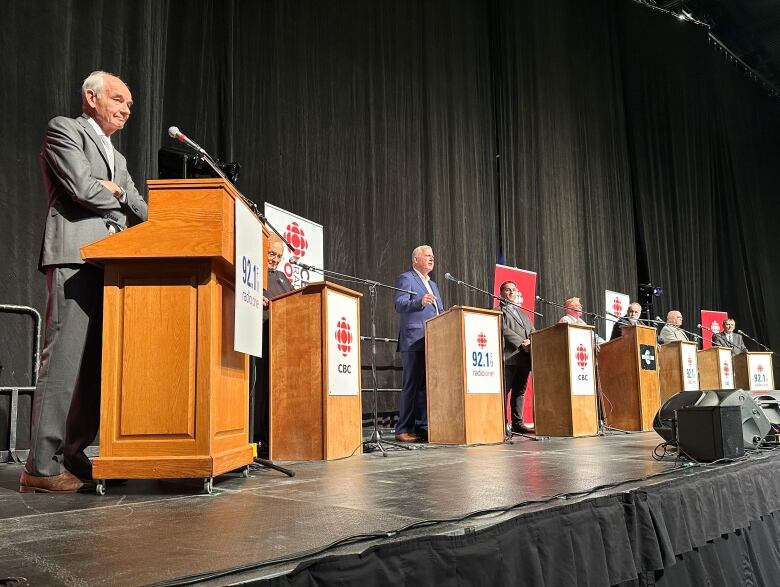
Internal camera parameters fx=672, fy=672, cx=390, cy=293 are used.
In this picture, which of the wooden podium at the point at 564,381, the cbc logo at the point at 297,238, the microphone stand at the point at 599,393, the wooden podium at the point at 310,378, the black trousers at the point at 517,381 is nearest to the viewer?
the wooden podium at the point at 310,378

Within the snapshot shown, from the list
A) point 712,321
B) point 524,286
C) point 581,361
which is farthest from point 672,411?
point 712,321

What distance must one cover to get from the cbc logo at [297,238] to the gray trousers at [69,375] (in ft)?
9.84

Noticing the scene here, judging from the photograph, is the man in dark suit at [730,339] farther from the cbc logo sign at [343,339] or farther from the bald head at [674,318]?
the cbc logo sign at [343,339]

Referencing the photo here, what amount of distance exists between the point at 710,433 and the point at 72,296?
2.48 m

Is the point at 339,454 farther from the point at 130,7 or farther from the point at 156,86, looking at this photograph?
the point at 130,7

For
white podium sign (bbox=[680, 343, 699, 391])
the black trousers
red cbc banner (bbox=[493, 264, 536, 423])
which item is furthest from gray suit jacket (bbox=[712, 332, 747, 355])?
the black trousers

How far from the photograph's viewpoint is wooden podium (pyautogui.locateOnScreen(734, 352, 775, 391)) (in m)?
8.84

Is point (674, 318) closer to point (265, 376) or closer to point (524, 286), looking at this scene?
point (524, 286)

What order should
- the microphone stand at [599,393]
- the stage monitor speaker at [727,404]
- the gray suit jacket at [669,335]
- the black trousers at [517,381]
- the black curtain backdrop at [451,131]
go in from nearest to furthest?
the stage monitor speaker at [727,404] < the black curtain backdrop at [451,131] < the microphone stand at [599,393] < the black trousers at [517,381] < the gray suit jacket at [669,335]

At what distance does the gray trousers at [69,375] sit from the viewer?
7.22 feet

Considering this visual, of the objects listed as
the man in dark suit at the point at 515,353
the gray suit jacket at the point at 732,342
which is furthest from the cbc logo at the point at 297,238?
the gray suit jacket at the point at 732,342

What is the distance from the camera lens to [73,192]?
2246mm

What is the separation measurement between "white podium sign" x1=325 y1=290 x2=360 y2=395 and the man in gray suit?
4.62 ft

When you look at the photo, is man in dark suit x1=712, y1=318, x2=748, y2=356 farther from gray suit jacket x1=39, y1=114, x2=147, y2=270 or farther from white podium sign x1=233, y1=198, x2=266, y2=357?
gray suit jacket x1=39, y1=114, x2=147, y2=270
